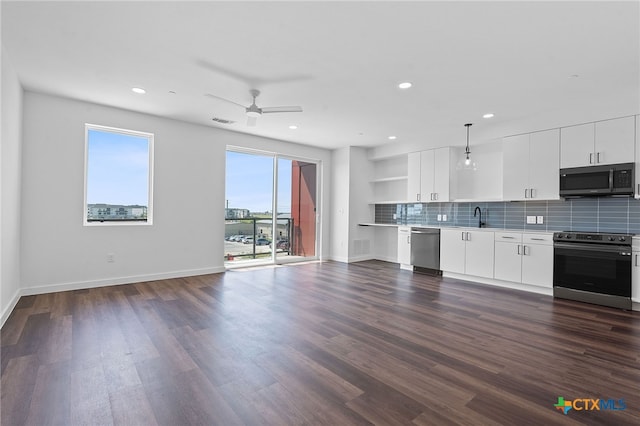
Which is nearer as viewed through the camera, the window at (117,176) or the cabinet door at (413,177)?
the window at (117,176)

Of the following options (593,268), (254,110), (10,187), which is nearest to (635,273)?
(593,268)

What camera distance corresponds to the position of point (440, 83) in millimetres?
3521

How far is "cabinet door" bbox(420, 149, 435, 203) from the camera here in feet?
20.2

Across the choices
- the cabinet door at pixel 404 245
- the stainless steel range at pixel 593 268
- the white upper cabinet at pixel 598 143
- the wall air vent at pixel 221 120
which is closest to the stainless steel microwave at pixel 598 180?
the white upper cabinet at pixel 598 143

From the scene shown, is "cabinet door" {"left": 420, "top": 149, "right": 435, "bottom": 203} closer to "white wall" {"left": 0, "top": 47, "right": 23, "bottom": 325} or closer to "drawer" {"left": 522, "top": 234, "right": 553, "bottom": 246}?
"drawer" {"left": 522, "top": 234, "right": 553, "bottom": 246}

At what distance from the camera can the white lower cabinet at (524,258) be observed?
4.48 meters

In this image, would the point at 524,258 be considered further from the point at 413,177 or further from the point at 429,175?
the point at 413,177

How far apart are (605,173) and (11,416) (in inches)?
247

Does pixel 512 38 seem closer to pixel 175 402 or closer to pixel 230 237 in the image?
pixel 175 402

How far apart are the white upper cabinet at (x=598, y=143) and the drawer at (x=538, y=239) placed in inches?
42.4

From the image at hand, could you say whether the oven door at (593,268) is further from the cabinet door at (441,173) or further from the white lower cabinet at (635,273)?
the cabinet door at (441,173)

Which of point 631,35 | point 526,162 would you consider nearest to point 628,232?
point 526,162

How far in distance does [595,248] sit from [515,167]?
5.24 ft

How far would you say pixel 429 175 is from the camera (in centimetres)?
620
